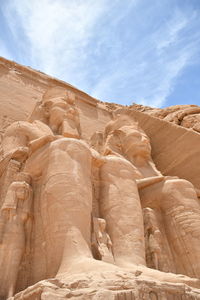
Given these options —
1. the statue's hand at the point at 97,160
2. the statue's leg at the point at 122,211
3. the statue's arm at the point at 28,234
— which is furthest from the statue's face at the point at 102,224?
the statue's hand at the point at 97,160

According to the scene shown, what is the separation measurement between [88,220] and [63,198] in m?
0.30

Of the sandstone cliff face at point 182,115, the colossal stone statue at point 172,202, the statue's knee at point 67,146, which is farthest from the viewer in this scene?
the sandstone cliff face at point 182,115

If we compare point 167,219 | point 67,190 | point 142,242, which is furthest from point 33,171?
point 167,219

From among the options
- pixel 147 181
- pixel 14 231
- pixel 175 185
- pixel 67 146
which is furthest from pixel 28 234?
pixel 175 185

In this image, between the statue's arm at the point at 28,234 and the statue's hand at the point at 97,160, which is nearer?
the statue's arm at the point at 28,234

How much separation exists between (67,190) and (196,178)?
2.94 meters

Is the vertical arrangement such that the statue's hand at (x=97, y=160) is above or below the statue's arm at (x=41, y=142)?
below

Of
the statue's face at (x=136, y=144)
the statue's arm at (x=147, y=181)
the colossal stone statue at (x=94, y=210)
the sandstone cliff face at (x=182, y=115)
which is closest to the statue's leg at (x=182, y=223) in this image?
the colossal stone statue at (x=94, y=210)

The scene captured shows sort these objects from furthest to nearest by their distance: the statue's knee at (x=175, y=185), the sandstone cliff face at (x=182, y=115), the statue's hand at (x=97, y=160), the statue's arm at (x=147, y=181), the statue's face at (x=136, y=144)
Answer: the sandstone cliff face at (x=182, y=115) < the statue's face at (x=136, y=144) < the statue's arm at (x=147, y=181) < the statue's knee at (x=175, y=185) < the statue's hand at (x=97, y=160)

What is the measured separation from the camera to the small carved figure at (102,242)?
277cm

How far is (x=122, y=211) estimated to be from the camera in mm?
3285

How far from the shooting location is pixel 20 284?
2615 mm

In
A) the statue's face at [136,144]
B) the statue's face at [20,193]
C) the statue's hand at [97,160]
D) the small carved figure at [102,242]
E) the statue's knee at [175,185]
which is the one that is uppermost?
the statue's face at [136,144]

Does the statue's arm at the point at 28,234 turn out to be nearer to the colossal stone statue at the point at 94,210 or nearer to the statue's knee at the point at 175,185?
the colossal stone statue at the point at 94,210
